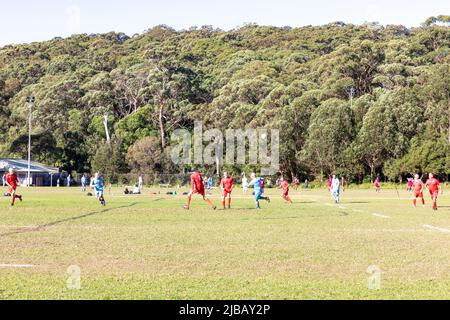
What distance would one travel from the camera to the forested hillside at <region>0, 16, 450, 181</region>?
84.7 meters

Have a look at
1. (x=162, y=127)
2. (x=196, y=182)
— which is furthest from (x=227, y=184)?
(x=162, y=127)

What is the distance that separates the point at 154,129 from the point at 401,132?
4006 cm

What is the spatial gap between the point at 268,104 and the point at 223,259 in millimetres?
81848

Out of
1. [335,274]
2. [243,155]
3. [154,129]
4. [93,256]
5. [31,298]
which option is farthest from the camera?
[154,129]

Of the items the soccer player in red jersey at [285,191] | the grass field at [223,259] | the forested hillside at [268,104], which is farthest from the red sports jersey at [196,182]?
the forested hillside at [268,104]

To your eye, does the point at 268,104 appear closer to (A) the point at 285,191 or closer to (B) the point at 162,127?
(B) the point at 162,127

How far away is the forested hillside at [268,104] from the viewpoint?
84.7 metres

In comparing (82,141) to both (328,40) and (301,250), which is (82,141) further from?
(301,250)

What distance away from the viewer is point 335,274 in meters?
10.5

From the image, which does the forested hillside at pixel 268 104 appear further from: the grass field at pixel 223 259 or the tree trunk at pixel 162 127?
the grass field at pixel 223 259

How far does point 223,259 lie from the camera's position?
12.2m

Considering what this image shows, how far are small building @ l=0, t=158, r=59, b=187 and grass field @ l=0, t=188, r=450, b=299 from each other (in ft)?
231
